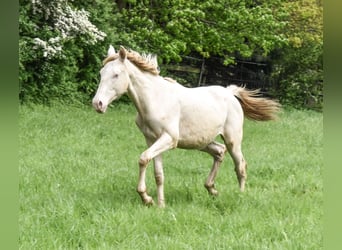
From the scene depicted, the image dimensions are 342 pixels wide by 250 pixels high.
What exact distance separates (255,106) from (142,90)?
5.34 ft

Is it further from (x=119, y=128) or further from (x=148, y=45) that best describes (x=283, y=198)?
(x=148, y=45)

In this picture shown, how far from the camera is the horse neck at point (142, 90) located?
15.2 feet

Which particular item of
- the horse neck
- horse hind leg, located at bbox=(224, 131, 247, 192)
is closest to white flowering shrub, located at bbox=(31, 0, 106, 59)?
horse hind leg, located at bbox=(224, 131, 247, 192)

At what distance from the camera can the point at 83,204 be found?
4438mm

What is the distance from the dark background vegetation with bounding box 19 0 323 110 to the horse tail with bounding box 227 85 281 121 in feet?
21.5

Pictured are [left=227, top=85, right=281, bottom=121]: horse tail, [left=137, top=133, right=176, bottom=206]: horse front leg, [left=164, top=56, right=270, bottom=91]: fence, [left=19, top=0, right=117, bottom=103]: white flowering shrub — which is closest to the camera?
[left=137, top=133, right=176, bottom=206]: horse front leg

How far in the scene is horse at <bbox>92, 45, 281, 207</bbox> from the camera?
449 centimetres

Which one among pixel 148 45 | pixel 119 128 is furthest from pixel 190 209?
pixel 148 45

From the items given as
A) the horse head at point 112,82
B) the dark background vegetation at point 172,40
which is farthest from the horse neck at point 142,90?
the dark background vegetation at point 172,40

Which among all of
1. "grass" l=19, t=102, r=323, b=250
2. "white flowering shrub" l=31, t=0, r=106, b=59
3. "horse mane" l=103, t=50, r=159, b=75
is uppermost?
"white flowering shrub" l=31, t=0, r=106, b=59

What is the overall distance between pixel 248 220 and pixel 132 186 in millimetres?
1939

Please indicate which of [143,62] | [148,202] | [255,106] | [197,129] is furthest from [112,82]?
[255,106]

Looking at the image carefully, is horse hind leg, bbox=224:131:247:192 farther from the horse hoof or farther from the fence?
the fence

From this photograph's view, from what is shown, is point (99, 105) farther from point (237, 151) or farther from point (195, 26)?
point (195, 26)
